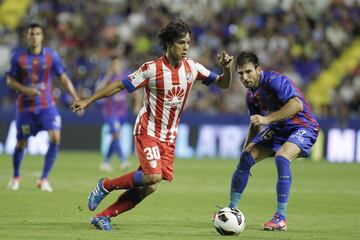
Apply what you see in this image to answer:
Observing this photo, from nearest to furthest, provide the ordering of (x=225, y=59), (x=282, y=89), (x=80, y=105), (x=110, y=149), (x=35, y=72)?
(x=80, y=105) < (x=225, y=59) < (x=282, y=89) < (x=35, y=72) < (x=110, y=149)

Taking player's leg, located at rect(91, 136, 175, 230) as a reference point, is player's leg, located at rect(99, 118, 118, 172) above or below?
below

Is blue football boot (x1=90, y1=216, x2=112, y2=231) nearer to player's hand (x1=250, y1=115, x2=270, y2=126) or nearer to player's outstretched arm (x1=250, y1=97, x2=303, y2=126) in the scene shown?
player's hand (x1=250, y1=115, x2=270, y2=126)

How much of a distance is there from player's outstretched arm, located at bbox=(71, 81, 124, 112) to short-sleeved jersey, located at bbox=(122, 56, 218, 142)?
228mm

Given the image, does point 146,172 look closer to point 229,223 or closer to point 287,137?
point 229,223

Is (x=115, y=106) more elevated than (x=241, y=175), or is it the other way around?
(x=241, y=175)

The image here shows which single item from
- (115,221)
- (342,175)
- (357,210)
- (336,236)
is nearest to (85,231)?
(115,221)

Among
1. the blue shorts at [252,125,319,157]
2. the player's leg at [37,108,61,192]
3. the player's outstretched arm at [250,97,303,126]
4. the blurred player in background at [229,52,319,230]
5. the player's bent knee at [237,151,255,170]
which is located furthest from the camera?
the player's leg at [37,108,61,192]

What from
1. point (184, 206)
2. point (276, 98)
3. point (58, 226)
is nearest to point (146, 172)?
point (58, 226)

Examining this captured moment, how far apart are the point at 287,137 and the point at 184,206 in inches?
97.5

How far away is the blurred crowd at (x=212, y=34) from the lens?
25344 mm

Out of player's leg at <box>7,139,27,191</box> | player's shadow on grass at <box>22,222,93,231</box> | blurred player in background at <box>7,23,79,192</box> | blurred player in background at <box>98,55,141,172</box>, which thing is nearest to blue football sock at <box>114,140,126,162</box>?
blurred player in background at <box>98,55,141,172</box>

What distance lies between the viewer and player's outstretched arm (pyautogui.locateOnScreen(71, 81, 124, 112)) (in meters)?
8.69

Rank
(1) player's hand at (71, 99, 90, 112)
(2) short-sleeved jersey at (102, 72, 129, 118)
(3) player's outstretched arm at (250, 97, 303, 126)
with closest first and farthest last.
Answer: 1. (1) player's hand at (71, 99, 90, 112)
2. (3) player's outstretched arm at (250, 97, 303, 126)
3. (2) short-sleeved jersey at (102, 72, 129, 118)

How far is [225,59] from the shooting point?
9.16 metres
